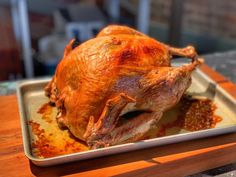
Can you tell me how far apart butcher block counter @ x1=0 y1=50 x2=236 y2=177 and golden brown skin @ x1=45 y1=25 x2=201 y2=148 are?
2.1 inches

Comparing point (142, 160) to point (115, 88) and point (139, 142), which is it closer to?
point (139, 142)

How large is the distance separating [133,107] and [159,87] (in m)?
0.09

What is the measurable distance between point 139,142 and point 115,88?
0.49ft

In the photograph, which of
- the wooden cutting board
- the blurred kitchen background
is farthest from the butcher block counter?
the blurred kitchen background

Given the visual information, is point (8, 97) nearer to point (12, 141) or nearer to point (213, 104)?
point (12, 141)

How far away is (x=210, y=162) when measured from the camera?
0.82m

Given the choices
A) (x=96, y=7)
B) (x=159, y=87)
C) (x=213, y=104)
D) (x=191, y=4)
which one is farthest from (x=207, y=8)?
(x=159, y=87)

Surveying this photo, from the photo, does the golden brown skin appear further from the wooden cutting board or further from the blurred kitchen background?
the blurred kitchen background

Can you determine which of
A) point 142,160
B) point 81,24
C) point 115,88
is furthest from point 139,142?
point 81,24

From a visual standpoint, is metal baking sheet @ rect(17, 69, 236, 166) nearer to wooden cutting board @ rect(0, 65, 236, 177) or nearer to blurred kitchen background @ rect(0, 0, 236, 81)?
wooden cutting board @ rect(0, 65, 236, 177)

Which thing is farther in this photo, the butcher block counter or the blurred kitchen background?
the blurred kitchen background

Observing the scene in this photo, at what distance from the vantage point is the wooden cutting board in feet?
2.45

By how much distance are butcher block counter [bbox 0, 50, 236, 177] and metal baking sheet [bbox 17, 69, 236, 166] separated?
2 centimetres

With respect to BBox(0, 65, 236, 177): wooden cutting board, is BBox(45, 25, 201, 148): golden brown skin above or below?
above
